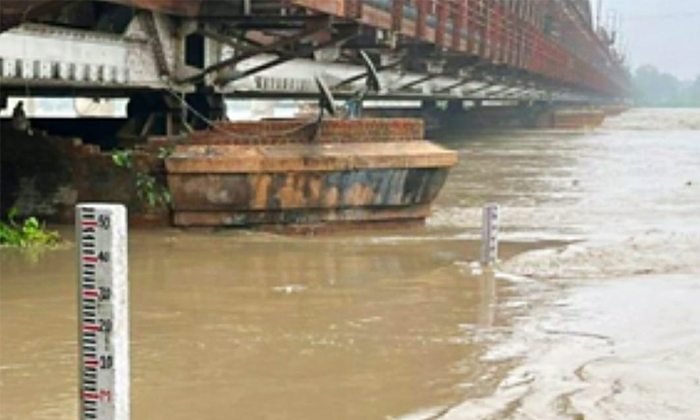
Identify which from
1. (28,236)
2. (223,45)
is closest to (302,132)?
(223,45)

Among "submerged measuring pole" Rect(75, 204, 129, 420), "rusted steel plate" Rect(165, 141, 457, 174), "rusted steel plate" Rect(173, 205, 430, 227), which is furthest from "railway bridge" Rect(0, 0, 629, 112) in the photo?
"submerged measuring pole" Rect(75, 204, 129, 420)

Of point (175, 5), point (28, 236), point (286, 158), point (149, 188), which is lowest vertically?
point (28, 236)

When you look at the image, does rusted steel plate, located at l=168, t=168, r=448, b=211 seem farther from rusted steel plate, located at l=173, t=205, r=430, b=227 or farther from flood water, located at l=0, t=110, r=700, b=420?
flood water, located at l=0, t=110, r=700, b=420

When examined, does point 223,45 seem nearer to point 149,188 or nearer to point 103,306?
point 149,188

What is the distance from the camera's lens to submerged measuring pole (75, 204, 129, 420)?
116 inches

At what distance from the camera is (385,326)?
7.23m

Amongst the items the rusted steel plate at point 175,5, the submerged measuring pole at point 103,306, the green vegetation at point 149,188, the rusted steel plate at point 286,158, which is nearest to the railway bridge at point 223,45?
the rusted steel plate at point 175,5

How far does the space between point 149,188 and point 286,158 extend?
149 cm

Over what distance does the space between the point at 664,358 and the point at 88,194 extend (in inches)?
305

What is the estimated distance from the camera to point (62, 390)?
5.62m

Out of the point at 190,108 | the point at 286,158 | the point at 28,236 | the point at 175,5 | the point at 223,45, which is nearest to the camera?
the point at 28,236

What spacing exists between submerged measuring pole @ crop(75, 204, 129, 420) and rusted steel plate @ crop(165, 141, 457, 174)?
29.7 feet

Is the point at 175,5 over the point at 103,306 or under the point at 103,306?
over

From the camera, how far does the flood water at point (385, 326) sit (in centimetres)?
540
